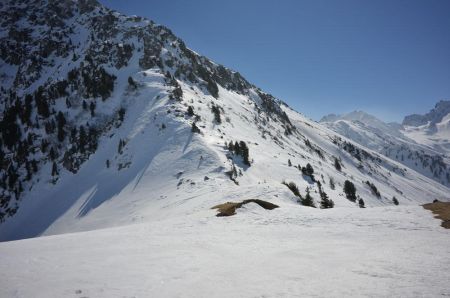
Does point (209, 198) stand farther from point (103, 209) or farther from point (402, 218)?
point (103, 209)

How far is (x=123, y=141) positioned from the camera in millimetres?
60812

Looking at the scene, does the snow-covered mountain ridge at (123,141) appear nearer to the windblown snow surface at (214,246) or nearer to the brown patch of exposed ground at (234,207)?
the windblown snow surface at (214,246)

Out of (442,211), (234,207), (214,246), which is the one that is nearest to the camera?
(214,246)

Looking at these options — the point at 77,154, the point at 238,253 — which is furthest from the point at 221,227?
the point at 77,154

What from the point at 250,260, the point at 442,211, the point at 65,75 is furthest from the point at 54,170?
the point at 442,211

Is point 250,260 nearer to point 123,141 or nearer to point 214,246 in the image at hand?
point 214,246

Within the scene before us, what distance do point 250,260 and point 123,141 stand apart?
174ft

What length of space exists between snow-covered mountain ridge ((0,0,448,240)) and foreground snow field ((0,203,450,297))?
28.7 feet

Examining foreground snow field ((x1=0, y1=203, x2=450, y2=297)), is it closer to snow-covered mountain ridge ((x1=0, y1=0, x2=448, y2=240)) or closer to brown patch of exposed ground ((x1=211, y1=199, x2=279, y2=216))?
brown patch of exposed ground ((x1=211, y1=199, x2=279, y2=216))

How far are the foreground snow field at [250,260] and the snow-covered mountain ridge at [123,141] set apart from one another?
8737 millimetres

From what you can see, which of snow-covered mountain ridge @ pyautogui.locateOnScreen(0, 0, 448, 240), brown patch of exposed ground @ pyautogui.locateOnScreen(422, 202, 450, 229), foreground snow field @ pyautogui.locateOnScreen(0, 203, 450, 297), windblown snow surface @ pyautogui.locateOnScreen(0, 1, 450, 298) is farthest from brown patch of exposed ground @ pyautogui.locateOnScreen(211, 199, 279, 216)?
brown patch of exposed ground @ pyautogui.locateOnScreen(422, 202, 450, 229)

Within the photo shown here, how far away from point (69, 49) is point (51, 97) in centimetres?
3995

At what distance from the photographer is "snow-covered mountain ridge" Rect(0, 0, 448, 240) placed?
1662 inches

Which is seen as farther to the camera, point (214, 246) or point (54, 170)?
point (54, 170)
